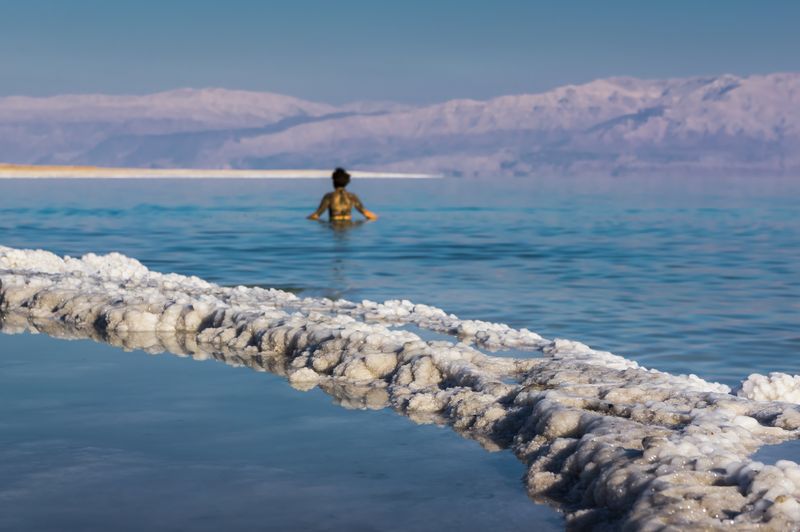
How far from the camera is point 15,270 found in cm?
1375

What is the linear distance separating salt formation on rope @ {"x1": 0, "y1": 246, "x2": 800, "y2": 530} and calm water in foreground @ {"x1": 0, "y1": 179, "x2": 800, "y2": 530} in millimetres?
273

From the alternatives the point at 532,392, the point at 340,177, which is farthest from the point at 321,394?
the point at 340,177

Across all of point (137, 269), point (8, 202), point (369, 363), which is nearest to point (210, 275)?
point (137, 269)

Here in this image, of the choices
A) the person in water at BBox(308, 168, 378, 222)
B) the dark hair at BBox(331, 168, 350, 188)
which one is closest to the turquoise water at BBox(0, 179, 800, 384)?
the person in water at BBox(308, 168, 378, 222)

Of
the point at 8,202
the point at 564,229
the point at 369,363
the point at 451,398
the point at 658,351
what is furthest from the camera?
the point at 8,202

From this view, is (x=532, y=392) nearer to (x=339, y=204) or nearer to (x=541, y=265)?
(x=541, y=265)

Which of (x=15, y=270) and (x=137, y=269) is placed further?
(x=137, y=269)

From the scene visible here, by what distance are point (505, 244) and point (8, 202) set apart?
28.4 meters

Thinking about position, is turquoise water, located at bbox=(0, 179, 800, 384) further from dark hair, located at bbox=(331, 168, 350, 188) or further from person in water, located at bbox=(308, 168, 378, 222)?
dark hair, located at bbox=(331, 168, 350, 188)

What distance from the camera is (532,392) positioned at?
653 centimetres

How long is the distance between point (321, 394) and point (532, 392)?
143 cm

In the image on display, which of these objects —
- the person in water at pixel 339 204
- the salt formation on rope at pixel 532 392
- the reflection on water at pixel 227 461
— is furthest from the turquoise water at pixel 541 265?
the reflection on water at pixel 227 461

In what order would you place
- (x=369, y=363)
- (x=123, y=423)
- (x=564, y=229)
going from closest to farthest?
(x=123, y=423) → (x=369, y=363) → (x=564, y=229)

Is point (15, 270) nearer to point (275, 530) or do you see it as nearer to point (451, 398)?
point (451, 398)
